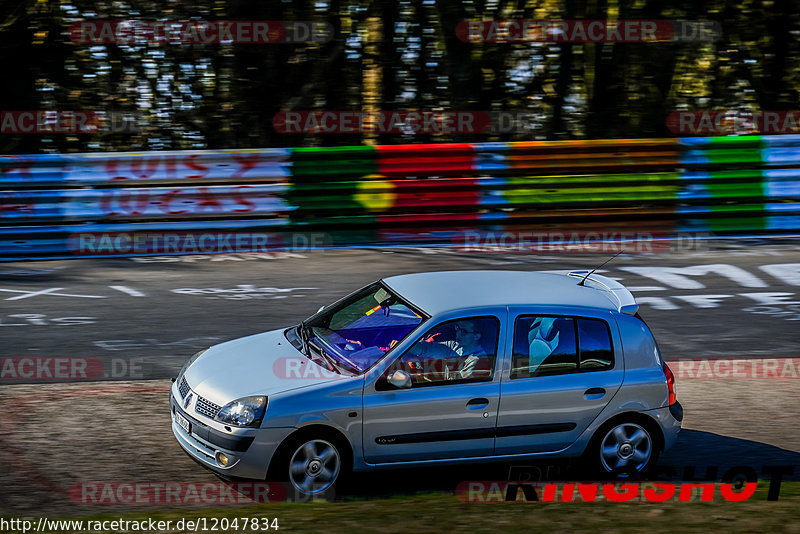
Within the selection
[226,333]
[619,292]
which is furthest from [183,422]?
[226,333]

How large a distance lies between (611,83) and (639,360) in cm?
1242

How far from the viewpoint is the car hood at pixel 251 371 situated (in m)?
6.28

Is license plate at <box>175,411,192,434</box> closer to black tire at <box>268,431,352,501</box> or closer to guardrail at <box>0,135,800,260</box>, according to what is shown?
black tire at <box>268,431,352,501</box>

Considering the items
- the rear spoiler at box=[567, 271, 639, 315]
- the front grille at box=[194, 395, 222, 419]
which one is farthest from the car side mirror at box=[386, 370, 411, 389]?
the rear spoiler at box=[567, 271, 639, 315]

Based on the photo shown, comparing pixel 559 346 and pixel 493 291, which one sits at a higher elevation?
pixel 493 291

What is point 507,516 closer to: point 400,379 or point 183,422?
point 400,379

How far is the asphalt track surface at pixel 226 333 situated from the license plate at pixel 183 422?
397mm

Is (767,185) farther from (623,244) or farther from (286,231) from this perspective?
Answer: (286,231)

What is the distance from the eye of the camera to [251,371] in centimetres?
654

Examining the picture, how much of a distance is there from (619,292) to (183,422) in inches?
133

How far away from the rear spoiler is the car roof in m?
0.03

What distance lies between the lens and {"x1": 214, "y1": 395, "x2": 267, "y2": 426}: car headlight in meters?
6.08

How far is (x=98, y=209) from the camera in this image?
45.4 feet

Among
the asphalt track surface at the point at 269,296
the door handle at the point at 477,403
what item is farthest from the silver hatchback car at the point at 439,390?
the asphalt track surface at the point at 269,296
